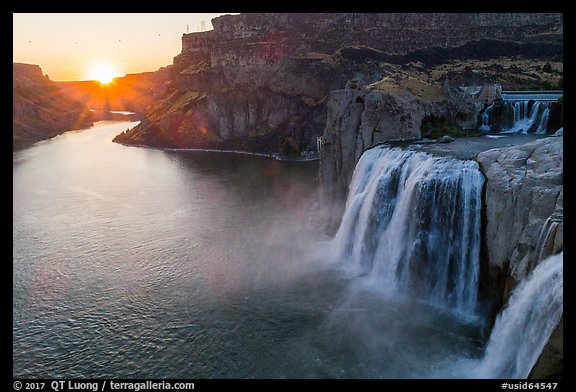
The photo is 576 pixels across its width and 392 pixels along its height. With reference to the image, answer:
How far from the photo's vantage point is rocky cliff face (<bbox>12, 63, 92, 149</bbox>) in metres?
138

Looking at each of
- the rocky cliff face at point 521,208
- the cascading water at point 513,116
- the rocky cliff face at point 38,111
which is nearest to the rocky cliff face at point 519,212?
the rocky cliff face at point 521,208

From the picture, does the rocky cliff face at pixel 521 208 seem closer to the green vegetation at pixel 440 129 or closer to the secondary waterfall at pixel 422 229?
the secondary waterfall at pixel 422 229

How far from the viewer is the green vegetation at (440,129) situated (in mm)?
40156

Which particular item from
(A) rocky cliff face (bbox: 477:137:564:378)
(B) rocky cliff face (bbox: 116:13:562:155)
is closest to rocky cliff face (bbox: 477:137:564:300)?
(A) rocky cliff face (bbox: 477:137:564:378)

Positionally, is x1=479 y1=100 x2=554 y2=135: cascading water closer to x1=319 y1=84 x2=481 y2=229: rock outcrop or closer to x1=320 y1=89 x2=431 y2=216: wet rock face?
x1=319 y1=84 x2=481 y2=229: rock outcrop

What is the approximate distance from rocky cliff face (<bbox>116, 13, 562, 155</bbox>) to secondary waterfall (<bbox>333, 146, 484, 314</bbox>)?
58954 millimetres

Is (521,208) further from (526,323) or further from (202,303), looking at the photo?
(202,303)

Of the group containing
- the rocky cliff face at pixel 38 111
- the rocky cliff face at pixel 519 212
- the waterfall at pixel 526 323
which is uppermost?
the rocky cliff face at pixel 38 111

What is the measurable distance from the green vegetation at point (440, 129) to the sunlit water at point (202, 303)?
14.2 meters

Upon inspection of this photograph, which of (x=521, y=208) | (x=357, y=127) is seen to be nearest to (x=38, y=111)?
(x=357, y=127)

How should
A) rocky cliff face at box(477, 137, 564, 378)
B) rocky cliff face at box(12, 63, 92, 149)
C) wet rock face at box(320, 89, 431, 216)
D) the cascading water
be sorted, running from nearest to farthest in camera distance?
rocky cliff face at box(477, 137, 564, 378), wet rock face at box(320, 89, 431, 216), the cascading water, rocky cliff face at box(12, 63, 92, 149)

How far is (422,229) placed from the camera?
90.8 feet

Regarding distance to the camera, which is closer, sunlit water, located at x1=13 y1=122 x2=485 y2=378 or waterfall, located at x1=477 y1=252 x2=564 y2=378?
waterfall, located at x1=477 y1=252 x2=564 y2=378

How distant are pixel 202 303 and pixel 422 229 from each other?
14.8 m
